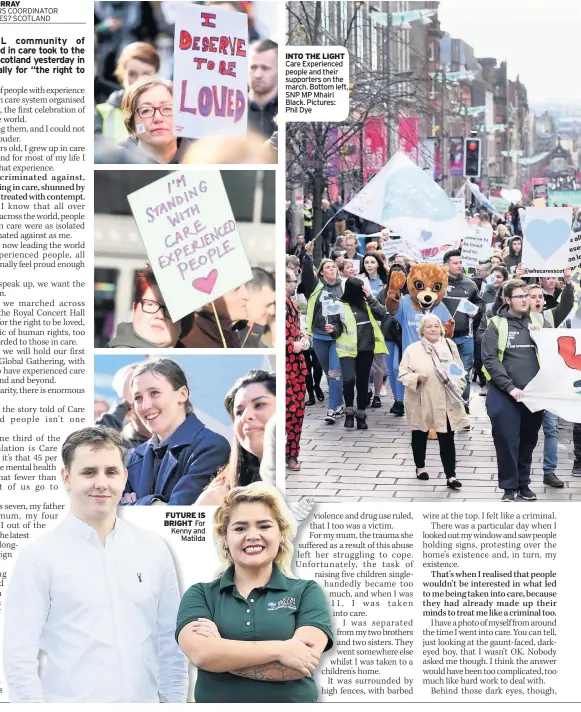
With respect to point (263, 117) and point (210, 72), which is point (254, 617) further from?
point (210, 72)

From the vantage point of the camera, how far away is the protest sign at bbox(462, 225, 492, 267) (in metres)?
8.98

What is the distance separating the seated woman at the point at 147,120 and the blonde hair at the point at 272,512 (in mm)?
1556

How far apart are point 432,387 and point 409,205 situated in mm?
1095

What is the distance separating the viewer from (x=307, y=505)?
17.7ft

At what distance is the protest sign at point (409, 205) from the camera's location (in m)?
6.09

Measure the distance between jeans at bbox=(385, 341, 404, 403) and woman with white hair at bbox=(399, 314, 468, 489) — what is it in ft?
3.36

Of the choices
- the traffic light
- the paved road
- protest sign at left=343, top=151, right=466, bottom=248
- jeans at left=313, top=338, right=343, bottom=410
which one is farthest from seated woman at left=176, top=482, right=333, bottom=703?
the traffic light

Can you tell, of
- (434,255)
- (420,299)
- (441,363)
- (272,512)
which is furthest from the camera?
(434,255)

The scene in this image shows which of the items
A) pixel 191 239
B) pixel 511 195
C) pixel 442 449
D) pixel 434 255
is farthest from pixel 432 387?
pixel 511 195

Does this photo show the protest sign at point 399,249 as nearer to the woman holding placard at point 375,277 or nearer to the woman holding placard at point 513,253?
the woman holding placard at point 375,277

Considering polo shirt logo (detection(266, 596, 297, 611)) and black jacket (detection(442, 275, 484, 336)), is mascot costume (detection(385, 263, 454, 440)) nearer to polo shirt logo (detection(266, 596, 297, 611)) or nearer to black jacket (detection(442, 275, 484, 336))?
black jacket (detection(442, 275, 484, 336))

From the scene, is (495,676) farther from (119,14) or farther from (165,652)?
(119,14)

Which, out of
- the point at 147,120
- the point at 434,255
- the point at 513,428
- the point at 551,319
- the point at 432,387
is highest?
the point at 147,120

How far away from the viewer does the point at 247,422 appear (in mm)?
5301
